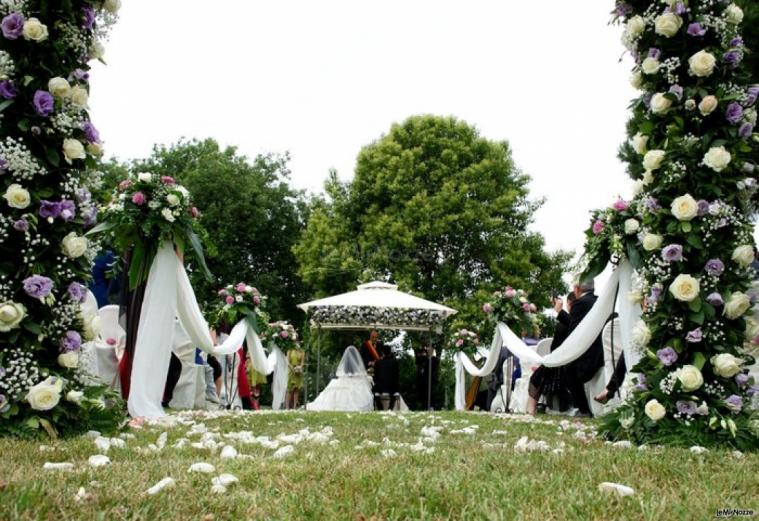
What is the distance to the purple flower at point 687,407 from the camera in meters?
5.21

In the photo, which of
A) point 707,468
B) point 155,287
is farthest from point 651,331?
point 155,287

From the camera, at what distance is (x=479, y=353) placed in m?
19.0

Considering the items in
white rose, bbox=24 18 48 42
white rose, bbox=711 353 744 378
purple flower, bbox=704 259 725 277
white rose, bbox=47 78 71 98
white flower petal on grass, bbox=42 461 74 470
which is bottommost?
white flower petal on grass, bbox=42 461 74 470

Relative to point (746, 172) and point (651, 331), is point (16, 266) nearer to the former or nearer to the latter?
point (651, 331)

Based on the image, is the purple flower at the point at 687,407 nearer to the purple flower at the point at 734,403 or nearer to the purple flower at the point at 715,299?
the purple flower at the point at 734,403

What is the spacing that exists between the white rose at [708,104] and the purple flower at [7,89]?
5115 mm

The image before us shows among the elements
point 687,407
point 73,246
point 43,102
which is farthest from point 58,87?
point 687,407

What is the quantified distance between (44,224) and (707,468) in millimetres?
4612

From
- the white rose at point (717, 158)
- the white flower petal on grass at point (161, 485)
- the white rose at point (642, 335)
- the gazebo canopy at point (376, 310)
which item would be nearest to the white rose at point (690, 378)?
the white rose at point (642, 335)

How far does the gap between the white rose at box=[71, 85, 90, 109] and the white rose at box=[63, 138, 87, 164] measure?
1.00 feet

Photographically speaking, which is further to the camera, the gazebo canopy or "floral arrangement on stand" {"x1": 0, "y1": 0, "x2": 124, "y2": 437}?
the gazebo canopy

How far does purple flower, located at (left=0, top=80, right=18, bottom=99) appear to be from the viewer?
16.8 ft

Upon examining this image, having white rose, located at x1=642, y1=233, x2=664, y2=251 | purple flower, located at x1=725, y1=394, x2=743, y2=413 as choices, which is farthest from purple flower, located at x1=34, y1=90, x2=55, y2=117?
purple flower, located at x1=725, y1=394, x2=743, y2=413

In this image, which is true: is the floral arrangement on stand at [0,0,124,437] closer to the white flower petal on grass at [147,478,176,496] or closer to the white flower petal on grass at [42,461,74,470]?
the white flower petal on grass at [42,461,74,470]
